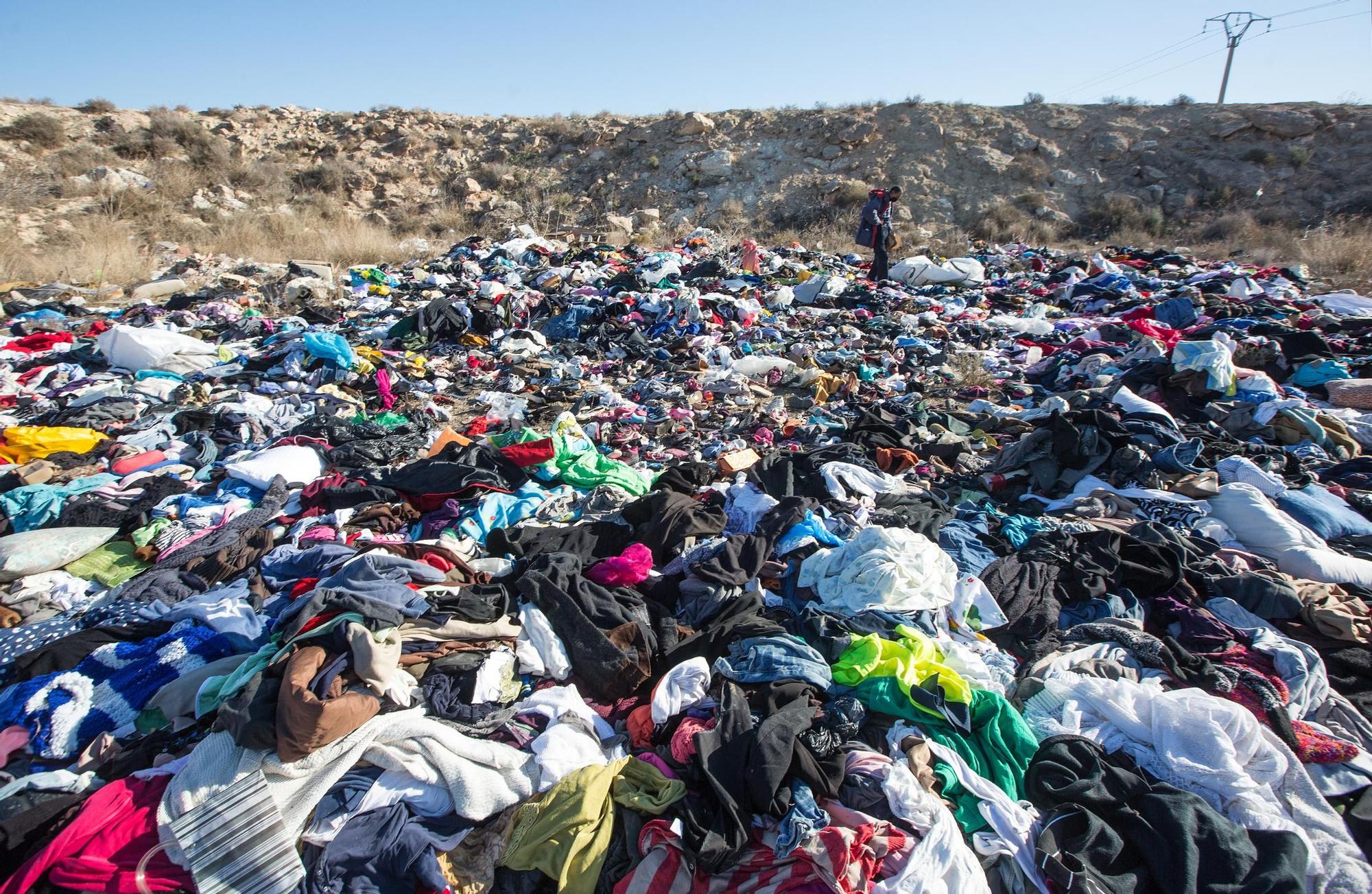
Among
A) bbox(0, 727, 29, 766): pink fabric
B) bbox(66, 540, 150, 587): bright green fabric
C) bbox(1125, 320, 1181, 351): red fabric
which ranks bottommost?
bbox(0, 727, 29, 766): pink fabric

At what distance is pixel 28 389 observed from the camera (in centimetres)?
564

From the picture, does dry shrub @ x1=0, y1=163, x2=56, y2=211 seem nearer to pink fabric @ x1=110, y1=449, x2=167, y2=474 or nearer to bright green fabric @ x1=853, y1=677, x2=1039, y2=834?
pink fabric @ x1=110, y1=449, x2=167, y2=474

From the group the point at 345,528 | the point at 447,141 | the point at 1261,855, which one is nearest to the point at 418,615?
the point at 345,528

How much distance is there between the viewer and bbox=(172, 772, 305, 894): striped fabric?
1814 mm

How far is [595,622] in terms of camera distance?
274 cm

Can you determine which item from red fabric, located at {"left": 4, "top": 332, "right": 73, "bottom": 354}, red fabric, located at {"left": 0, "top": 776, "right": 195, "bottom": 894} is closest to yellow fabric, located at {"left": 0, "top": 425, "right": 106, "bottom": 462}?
red fabric, located at {"left": 4, "top": 332, "right": 73, "bottom": 354}

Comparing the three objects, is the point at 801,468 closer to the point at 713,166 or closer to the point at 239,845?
the point at 239,845

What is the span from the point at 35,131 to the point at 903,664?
838 inches

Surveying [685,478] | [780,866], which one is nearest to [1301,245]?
[685,478]

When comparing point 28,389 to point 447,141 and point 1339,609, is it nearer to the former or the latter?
point 1339,609

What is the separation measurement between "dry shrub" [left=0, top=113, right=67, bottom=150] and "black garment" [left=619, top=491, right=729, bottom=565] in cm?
1917

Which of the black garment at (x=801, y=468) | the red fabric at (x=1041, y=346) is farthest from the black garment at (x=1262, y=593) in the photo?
the red fabric at (x=1041, y=346)

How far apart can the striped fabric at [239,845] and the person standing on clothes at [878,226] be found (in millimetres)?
10135

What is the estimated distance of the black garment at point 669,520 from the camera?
338 cm
